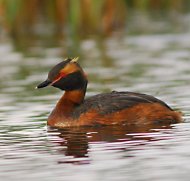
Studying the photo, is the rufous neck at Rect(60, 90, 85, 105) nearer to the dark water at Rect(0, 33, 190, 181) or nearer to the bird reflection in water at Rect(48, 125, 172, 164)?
the dark water at Rect(0, 33, 190, 181)

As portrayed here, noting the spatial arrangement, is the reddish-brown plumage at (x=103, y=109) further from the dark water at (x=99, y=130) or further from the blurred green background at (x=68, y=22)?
the blurred green background at (x=68, y=22)

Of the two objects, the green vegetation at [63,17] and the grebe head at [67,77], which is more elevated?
the green vegetation at [63,17]

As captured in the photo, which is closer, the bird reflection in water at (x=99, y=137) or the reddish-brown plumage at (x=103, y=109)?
the bird reflection in water at (x=99, y=137)

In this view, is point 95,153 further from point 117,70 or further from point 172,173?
point 117,70

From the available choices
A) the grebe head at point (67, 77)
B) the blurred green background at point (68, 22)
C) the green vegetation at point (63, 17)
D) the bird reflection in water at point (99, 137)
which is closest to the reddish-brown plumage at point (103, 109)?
the grebe head at point (67, 77)

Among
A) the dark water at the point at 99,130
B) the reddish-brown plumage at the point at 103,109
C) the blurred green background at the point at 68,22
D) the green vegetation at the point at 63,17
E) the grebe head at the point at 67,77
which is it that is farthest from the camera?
the blurred green background at the point at 68,22

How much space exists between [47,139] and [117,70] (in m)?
7.44

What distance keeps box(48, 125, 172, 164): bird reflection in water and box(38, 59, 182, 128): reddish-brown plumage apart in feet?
0.63

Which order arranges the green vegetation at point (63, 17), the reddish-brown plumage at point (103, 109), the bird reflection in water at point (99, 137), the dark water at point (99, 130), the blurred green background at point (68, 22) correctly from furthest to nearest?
the blurred green background at point (68, 22) → the green vegetation at point (63, 17) → the reddish-brown plumage at point (103, 109) → the bird reflection in water at point (99, 137) → the dark water at point (99, 130)

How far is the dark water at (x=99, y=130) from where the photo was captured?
33.6ft

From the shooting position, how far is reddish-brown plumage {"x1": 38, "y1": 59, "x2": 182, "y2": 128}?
45.1 feet

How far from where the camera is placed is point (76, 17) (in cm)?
2455

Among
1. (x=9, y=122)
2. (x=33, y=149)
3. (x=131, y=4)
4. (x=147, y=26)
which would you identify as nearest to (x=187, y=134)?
(x=33, y=149)

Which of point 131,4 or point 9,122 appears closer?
point 9,122
